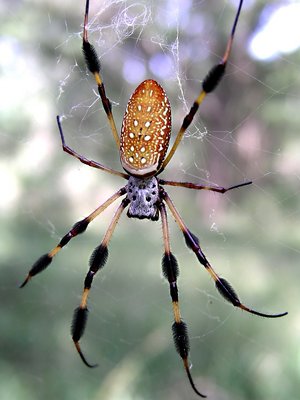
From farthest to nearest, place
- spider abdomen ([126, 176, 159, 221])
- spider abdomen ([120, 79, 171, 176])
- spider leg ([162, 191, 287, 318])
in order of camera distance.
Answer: spider abdomen ([126, 176, 159, 221]) → spider leg ([162, 191, 287, 318]) → spider abdomen ([120, 79, 171, 176])

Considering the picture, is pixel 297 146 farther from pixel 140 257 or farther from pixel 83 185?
pixel 83 185

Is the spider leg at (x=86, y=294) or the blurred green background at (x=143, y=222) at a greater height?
the spider leg at (x=86, y=294)

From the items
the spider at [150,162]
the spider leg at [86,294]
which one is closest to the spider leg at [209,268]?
the spider at [150,162]

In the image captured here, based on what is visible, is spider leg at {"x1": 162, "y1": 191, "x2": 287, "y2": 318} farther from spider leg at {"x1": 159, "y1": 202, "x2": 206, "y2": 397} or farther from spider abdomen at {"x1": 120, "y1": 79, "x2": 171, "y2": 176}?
spider abdomen at {"x1": 120, "y1": 79, "x2": 171, "y2": 176}

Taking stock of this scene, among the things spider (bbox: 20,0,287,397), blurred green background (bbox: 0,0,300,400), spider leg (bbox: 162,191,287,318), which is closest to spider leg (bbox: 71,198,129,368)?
→ spider (bbox: 20,0,287,397)

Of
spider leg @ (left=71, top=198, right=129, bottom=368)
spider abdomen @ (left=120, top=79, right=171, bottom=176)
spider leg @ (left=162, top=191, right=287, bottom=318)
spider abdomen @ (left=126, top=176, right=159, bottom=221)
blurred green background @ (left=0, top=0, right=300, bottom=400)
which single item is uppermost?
spider abdomen @ (left=120, top=79, right=171, bottom=176)

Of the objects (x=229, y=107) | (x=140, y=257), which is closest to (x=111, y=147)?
(x=140, y=257)

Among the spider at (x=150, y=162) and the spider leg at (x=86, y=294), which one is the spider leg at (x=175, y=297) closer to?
the spider at (x=150, y=162)

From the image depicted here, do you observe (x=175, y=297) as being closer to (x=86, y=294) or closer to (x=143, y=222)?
(x=86, y=294)
